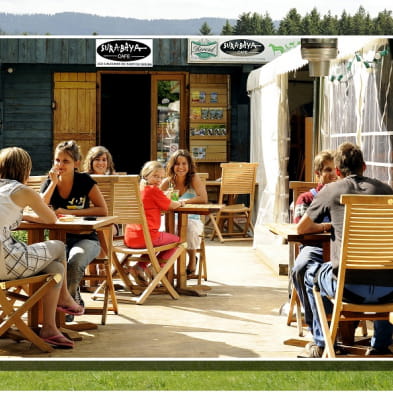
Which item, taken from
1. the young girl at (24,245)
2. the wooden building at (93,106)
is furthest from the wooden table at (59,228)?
the wooden building at (93,106)

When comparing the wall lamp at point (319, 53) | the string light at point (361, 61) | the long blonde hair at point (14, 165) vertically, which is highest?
the wall lamp at point (319, 53)

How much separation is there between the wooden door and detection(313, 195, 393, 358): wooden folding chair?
10.6 metres

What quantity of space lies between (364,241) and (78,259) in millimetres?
2058

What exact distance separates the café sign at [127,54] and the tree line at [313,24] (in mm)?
10779

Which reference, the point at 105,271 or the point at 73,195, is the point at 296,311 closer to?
the point at 105,271

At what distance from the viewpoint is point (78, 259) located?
595 cm

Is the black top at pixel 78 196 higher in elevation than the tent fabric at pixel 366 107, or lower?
lower

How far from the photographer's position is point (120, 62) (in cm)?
1445

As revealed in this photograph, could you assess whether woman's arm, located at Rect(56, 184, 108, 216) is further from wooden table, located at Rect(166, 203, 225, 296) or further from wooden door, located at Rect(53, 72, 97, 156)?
wooden door, located at Rect(53, 72, 97, 156)

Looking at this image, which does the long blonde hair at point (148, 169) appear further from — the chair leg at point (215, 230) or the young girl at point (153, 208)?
the chair leg at point (215, 230)

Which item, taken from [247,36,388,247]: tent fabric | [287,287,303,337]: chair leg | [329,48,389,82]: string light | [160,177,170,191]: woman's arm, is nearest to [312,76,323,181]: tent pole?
[247,36,388,247]: tent fabric

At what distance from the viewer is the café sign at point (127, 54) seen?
1420cm

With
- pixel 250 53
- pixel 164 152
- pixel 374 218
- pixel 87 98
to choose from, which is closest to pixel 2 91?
pixel 87 98

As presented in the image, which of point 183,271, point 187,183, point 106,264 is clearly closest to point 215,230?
point 187,183
